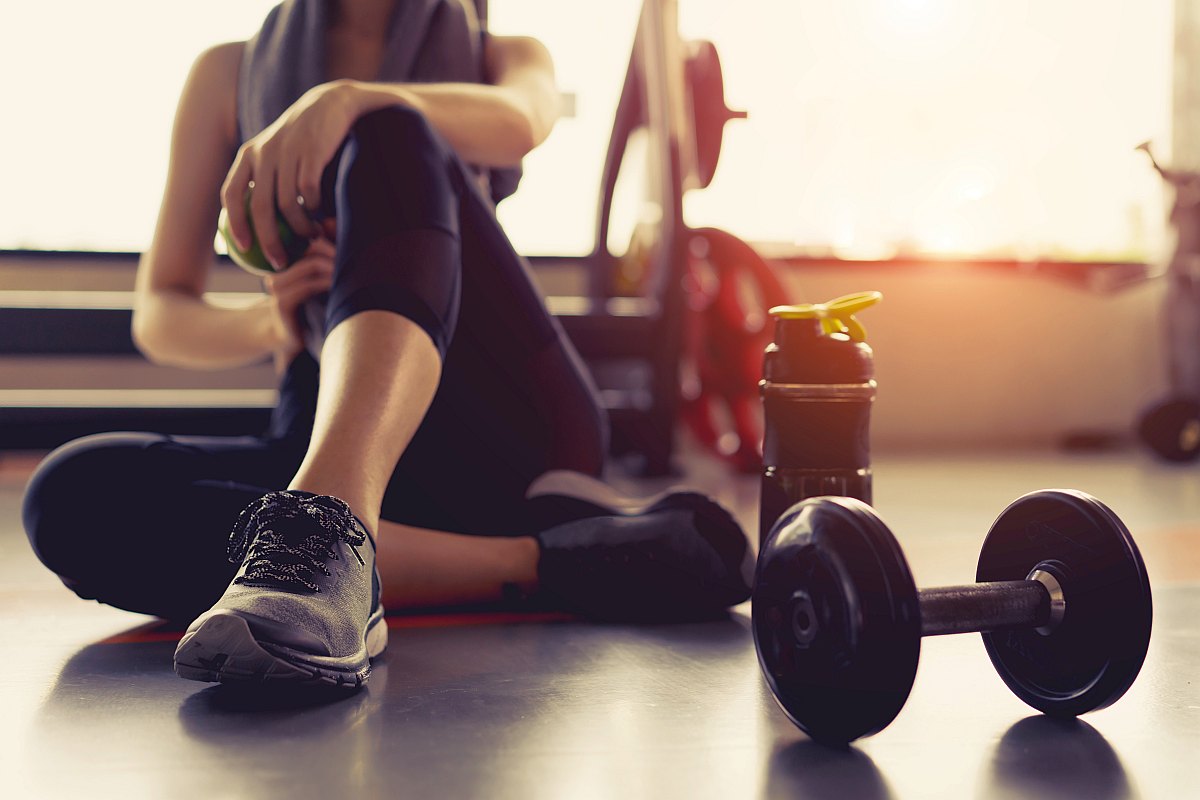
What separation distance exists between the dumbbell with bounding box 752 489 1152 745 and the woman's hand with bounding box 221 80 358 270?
574 millimetres

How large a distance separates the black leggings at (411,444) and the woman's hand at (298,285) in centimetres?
4

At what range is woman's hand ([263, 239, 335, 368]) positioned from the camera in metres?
1.19

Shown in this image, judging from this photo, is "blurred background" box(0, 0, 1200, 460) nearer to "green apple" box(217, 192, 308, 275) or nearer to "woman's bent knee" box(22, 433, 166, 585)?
"green apple" box(217, 192, 308, 275)

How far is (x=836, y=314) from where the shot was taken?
38.4 inches

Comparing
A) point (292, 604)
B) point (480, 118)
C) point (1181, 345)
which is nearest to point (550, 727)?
point (292, 604)

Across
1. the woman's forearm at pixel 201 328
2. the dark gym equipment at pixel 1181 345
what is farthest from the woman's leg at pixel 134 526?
the dark gym equipment at pixel 1181 345

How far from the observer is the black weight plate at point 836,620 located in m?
0.65

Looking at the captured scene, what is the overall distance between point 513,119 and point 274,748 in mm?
797

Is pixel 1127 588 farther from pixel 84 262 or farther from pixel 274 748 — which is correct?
pixel 84 262

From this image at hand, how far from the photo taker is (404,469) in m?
1.24

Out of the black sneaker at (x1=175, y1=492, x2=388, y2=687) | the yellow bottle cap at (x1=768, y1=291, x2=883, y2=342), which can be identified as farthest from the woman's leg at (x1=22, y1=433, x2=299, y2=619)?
the yellow bottle cap at (x1=768, y1=291, x2=883, y2=342)

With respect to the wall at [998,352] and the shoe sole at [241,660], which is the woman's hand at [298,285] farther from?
the wall at [998,352]

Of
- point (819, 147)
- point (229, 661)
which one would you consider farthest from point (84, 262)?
point (229, 661)

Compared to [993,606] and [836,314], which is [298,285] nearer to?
[836,314]
